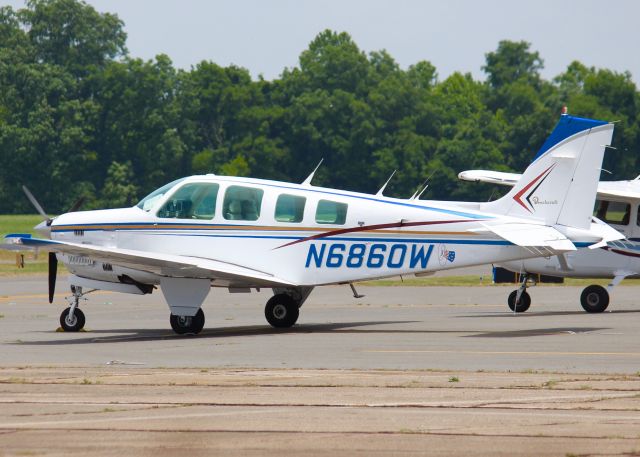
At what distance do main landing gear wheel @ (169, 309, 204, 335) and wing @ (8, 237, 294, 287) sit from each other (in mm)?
679

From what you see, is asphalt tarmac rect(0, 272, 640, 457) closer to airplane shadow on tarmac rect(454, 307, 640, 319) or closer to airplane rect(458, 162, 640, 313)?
airplane shadow on tarmac rect(454, 307, 640, 319)

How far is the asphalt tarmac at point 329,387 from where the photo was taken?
982 centimetres

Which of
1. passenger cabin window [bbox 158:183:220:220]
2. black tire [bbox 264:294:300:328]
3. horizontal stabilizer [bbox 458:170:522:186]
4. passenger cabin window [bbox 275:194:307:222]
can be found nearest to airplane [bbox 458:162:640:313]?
horizontal stabilizer [bbox 458:170:522:186]

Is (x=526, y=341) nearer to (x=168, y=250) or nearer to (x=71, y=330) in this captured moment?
(x=168, y=250)

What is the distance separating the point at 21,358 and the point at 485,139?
291 ft

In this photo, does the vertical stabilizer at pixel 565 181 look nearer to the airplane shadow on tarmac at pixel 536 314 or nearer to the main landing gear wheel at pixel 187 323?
the airplane shadow on tarmac at pixel 536 314

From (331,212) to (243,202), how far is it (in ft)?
4.56

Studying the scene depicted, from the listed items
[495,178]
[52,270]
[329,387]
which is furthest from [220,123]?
[329,387]

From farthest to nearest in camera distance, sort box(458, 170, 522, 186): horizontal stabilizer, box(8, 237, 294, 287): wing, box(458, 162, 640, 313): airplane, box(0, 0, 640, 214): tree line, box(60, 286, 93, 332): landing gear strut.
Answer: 1. box(0, 0, 640, 214): tree line
2. box(458, 170, 522, 186): horizontal stabilizer
3. box(458, 162, 640, 313): airplane
4. box(60, 286, 93, 332): landing gear strut
5. box(8, 237, 294, 287): wing

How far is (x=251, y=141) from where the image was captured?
96.9 m

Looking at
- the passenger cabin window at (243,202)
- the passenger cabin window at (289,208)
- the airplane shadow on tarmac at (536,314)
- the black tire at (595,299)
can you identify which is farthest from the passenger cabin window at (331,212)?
the black tire at (595,299)

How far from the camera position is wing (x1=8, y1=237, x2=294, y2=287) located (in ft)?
61.0

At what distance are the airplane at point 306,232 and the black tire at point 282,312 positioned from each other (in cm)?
50

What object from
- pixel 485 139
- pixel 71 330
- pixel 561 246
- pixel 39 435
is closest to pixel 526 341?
pixel 561 246
